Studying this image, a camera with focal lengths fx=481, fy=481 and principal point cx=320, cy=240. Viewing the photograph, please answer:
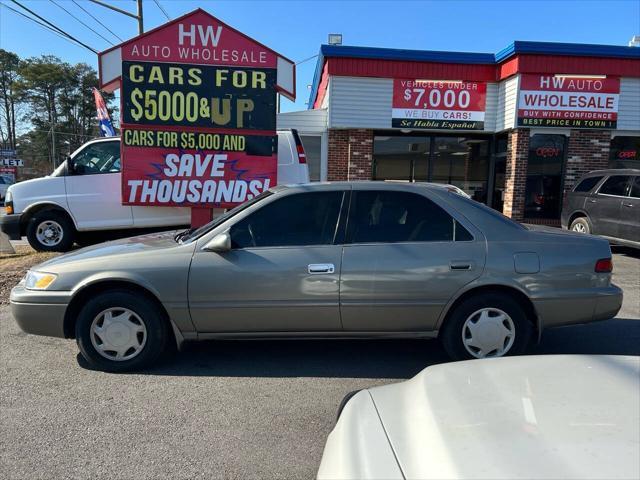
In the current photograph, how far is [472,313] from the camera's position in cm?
388

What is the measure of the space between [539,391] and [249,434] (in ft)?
6.21

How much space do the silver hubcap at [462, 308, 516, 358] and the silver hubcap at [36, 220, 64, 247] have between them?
7.67 metres

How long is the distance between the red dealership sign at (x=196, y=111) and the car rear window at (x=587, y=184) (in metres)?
6.53

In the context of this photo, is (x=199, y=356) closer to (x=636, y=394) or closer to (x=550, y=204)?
(x=636, y=394)

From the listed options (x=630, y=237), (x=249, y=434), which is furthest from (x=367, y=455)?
(x=630, y=237)

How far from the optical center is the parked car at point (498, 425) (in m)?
1.34

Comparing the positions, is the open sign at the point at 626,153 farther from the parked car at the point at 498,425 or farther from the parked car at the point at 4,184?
the parked car at the point at 4,184

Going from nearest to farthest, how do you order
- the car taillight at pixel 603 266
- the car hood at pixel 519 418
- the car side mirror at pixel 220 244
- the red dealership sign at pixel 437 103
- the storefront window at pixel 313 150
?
the car hood at pixel 519 418
the car side mirror at pixel 220 244
the car taillight at pixel 603 266
the red dealership sign at pixel 437 103
the storefront window at pixel 313 150

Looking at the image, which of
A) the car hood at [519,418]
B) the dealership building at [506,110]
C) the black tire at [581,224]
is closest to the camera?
the car hood at [519,418]

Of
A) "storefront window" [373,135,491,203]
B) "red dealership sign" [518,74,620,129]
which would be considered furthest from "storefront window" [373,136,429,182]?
"red dealership sign" [518,74,620,129]

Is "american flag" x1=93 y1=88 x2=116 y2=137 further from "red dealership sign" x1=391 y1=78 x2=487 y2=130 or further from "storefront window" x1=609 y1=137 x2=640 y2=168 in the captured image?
"storefront window" x1=609 y1=137 x2=640 y2=168

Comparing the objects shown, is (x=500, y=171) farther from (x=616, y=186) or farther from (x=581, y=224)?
(x=616, y=186)

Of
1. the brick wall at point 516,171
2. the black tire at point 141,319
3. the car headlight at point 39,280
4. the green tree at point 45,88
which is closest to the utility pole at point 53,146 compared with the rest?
the green tree at point 45,88

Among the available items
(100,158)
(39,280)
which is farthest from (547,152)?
(39,280)
